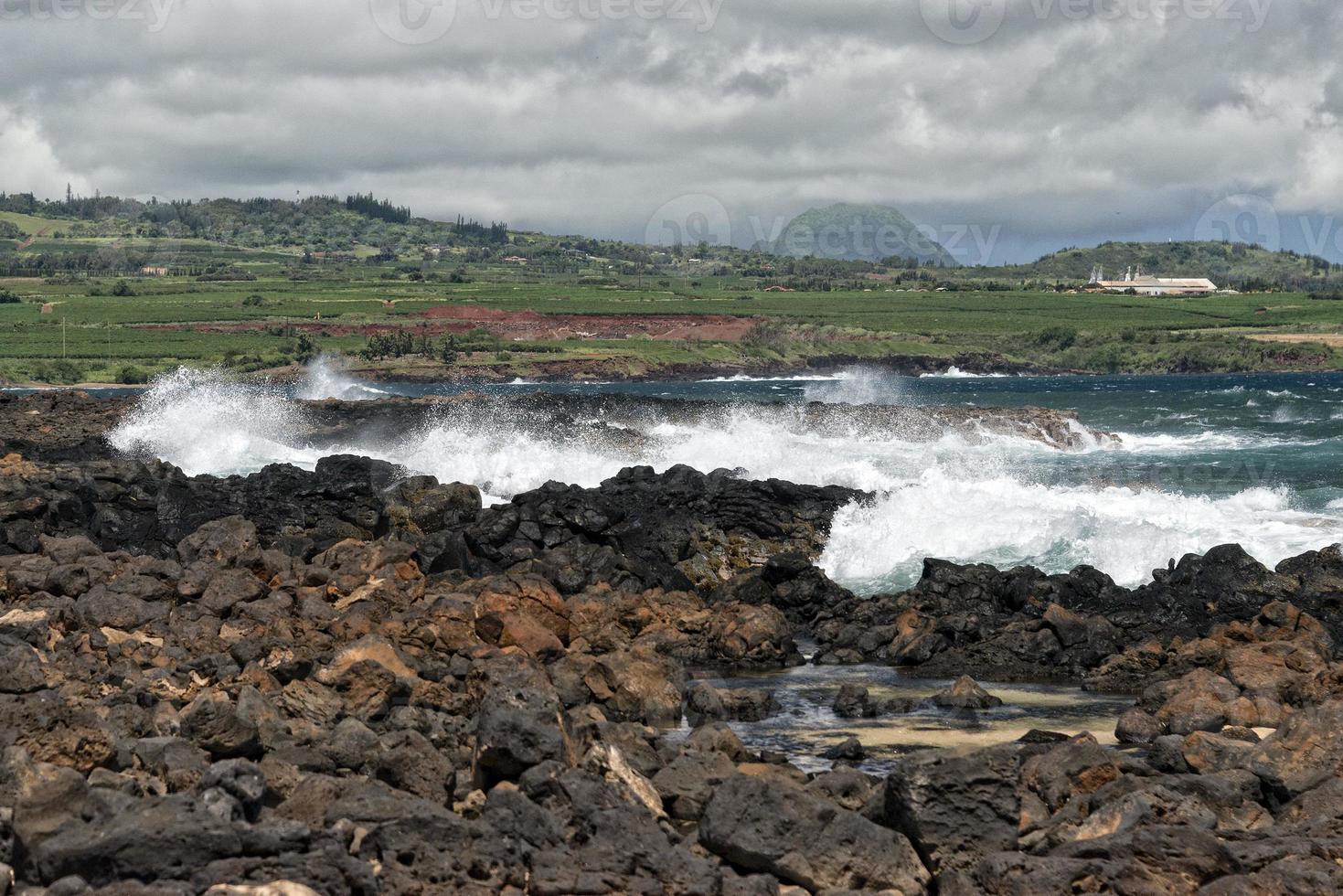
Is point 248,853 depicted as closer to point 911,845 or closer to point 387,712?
point 911,845

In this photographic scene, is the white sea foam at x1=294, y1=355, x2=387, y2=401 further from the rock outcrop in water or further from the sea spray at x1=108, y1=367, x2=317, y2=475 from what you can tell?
the sea spray at x1=108, y1=367, x2=317, y2=475

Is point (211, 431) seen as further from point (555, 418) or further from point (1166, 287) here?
point (1166, 287)

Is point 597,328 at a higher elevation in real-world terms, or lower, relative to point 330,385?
higher

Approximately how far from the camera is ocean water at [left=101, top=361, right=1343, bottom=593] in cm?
2766

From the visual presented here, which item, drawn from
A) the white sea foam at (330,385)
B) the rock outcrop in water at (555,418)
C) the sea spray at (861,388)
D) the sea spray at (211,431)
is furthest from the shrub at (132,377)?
the sea spray at (861,388)

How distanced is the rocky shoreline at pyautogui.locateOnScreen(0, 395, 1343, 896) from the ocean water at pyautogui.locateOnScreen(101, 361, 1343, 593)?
9.84 feet

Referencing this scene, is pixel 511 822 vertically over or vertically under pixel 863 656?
over

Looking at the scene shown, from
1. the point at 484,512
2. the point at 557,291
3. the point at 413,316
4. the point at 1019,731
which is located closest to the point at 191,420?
the point at 484,512

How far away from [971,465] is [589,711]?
29234 mm

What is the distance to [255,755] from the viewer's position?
11617 millimetres

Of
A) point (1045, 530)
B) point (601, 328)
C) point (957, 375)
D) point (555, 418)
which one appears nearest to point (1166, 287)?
point (957, 375)

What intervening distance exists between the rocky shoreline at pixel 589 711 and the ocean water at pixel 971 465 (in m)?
3.00

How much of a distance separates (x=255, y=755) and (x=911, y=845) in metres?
5.30

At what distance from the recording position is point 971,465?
4212cm
